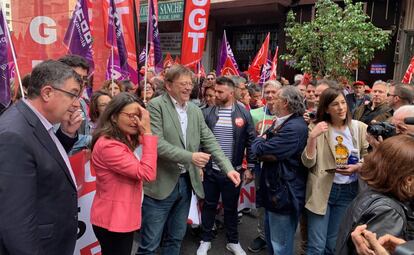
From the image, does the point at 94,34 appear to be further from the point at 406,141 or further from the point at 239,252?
the point at 406,141

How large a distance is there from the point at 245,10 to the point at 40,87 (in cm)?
1653

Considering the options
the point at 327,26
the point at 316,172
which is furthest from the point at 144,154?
the point at 327,26

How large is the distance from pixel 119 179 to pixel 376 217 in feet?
5.22

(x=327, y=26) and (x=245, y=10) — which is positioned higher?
(x=245, y=10)

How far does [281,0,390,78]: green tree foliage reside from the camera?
413 inches

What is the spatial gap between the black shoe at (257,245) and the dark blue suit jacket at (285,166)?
1151 mm

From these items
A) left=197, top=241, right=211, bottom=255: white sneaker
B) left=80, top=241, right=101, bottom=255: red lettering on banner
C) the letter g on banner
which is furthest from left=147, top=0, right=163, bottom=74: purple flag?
left=80, top=241, right=101, bottom=255: red lettering on banner

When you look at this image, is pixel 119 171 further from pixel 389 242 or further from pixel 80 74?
pixel 389 242

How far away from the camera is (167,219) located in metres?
3.16

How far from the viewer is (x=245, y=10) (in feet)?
56.4

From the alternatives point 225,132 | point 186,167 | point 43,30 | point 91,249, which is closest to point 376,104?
point 225,132

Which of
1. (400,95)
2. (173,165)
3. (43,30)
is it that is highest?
(43,30)

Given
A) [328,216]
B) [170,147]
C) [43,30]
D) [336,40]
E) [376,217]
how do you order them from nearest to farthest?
[376,217] → [170,147] → [328,216] → [43,30] → [336,40]

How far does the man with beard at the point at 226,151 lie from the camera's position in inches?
157
